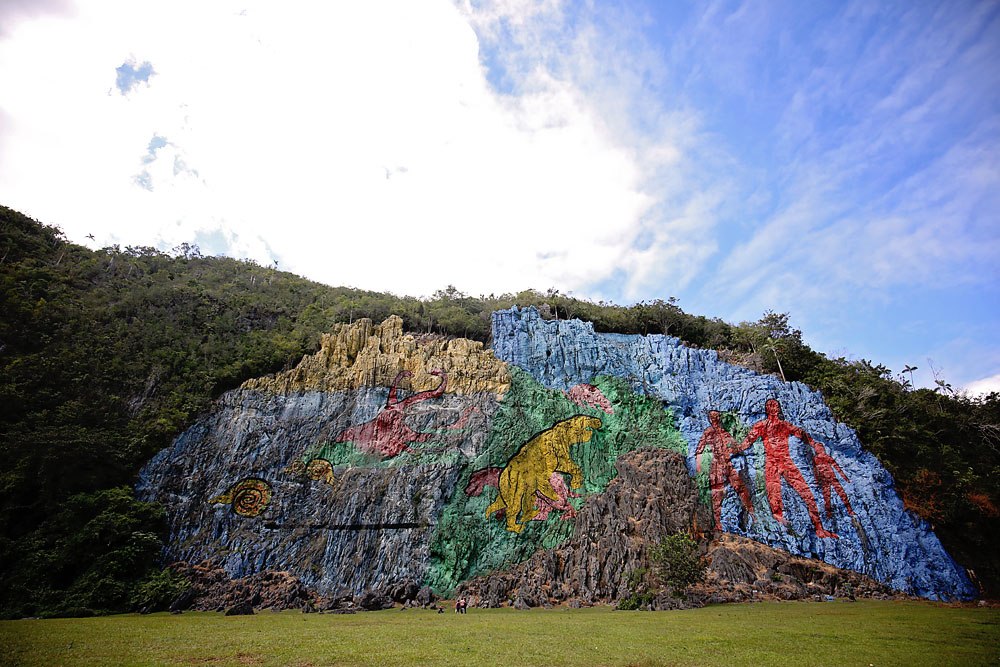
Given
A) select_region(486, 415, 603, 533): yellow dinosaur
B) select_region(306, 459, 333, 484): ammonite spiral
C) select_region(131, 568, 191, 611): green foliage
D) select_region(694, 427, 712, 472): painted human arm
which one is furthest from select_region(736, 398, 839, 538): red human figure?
select_region(131, 568, 191, 611): green foliage

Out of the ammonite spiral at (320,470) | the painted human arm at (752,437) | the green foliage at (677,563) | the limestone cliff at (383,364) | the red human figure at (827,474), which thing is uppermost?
the limestone cliff at (383,364)

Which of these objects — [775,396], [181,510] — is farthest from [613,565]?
[181,510]

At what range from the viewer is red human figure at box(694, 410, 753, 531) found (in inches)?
1110

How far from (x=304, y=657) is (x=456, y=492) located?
16.1 metres

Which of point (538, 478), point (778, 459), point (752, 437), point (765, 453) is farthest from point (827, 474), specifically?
point (538, 478)

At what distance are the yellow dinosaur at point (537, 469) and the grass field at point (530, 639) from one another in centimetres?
838

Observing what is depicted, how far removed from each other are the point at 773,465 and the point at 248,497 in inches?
1184

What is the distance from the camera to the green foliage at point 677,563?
73.6 ft

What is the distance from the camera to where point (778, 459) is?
94.9ft

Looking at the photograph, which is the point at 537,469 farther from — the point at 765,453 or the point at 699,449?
the point at 765,453

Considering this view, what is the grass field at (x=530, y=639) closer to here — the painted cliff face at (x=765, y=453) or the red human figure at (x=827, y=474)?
the painted cliff face at (x=765, y=453)

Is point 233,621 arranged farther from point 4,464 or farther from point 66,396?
point 66,396

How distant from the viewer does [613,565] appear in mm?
24594

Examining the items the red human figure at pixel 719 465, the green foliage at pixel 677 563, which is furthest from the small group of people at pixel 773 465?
the green foliage at pixel 677 563
